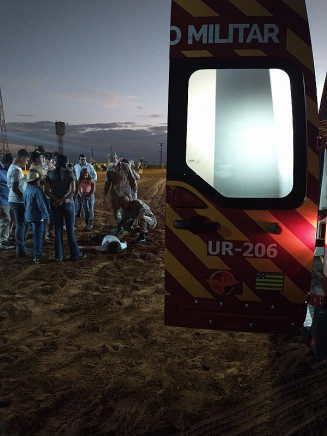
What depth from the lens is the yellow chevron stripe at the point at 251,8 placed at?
240 centimetres

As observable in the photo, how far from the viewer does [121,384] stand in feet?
9.46

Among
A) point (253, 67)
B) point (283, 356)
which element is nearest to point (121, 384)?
point (283, 356)

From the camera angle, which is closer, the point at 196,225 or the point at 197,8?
the point at 197,8

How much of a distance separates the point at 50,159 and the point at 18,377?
7.70 m

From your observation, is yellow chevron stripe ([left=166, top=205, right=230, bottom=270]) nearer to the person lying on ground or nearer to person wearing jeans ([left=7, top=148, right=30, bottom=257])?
person wearing jeans ([left=7, top=148, right=30, bottom=257])

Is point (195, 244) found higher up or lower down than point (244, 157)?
lower down

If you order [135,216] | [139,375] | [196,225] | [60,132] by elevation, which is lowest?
[139,375]

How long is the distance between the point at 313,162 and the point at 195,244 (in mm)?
1002

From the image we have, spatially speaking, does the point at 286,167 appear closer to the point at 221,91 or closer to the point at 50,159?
the point at 221,91

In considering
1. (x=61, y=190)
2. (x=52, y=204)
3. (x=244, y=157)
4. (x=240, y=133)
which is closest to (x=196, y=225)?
(x=244, y=157)

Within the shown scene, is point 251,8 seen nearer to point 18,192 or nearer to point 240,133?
point 240,133

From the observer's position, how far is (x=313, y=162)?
7.98 feet

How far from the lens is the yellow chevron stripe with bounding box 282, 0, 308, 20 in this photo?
238cm

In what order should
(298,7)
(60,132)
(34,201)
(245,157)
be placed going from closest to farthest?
(298,7), (245,157), (34,201), (60,132)
